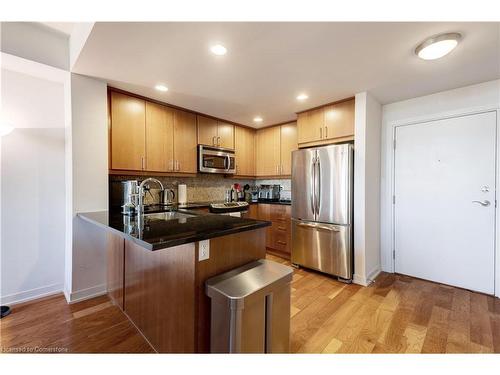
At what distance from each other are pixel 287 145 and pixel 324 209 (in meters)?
1.45

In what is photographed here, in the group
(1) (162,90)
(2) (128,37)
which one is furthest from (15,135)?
(2) (128,37)

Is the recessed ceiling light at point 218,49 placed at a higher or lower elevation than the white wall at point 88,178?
higher

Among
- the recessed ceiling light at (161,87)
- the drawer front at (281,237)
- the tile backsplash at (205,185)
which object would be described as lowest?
the drawer front at (281,237)

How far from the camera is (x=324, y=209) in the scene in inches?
110

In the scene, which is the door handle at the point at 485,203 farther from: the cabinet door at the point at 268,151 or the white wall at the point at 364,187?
the cabinet door at the point at 268,151

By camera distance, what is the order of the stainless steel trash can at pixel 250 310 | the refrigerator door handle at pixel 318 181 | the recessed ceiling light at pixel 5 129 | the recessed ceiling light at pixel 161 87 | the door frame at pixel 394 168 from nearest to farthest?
the stainless steel trash can at pixel 250 310 → the recessed ceiling light at pixel 5 129 → the door frame at pixel 394 168 → the recessed ceiling light at pixel 161 87 → the refrigerator door handle at pixel 318 181

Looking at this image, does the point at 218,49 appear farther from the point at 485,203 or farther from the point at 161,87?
the point at 485,203

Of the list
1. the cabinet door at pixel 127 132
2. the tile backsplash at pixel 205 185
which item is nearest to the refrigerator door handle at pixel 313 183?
the tile backsplash at pixel 205 185

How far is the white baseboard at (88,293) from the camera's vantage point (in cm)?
217

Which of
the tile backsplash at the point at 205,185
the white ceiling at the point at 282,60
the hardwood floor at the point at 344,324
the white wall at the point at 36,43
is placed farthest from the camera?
the tile backsplash at the point at 205,185

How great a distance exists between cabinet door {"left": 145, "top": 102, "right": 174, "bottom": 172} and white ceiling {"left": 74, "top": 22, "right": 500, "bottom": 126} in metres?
0.21

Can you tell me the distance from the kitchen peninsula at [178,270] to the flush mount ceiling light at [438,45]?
1.78 metres

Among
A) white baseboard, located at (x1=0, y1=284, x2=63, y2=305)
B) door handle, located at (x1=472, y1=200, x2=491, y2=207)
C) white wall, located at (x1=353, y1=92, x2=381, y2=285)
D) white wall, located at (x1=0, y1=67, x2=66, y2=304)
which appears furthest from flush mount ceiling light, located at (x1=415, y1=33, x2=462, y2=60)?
white baseboard, located at (x1=0, y1=284, x2=63, y2=305)

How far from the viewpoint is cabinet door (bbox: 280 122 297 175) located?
3.71m
